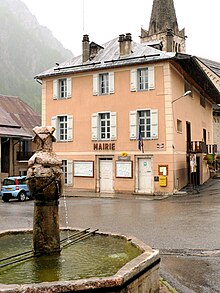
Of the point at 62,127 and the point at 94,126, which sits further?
the point at 62,127

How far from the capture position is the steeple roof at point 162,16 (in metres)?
79.1

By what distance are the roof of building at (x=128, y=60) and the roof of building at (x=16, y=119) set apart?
253 inches

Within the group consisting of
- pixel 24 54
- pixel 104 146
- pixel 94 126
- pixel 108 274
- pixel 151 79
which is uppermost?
pixel 24 54

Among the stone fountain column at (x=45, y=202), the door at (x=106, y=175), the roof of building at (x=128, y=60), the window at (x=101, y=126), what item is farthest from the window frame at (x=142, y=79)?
the stone fountain column at (x=45, y=202)

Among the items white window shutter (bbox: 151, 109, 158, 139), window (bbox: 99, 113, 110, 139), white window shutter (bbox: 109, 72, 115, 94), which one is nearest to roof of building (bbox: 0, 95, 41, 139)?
window (bbox: 99, 113, 110, 139)

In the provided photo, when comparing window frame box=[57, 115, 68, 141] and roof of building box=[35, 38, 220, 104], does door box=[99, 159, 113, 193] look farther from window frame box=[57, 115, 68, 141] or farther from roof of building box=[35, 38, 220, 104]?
roof of building box=[35, 38, 220, 104]

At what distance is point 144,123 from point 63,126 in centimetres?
608

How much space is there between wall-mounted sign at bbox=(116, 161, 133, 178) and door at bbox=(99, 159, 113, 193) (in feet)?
2.01

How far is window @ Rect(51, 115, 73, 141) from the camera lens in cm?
2656

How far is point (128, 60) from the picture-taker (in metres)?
24.5

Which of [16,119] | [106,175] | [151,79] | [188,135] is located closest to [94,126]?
[106,175]

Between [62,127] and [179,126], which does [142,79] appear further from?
[62,127]

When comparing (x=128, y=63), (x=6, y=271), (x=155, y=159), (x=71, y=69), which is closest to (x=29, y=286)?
(x=6, y=271)

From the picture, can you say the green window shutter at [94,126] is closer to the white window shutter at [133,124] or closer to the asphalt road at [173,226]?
the white window shutter at [133,124]
